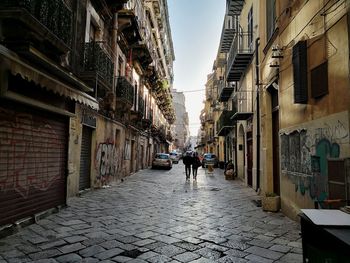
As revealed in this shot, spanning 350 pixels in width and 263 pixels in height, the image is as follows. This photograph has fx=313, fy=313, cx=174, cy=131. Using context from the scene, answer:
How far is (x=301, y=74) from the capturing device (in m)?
6.58

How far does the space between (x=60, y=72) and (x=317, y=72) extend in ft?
18.2

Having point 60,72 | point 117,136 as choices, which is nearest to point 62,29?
point 60,72

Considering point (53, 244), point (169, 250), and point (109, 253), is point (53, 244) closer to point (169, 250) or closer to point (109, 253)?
point (109, 253)

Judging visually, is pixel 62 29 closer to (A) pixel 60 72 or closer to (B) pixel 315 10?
(A) pixel 60 72

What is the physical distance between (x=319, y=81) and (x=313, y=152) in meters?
1.42

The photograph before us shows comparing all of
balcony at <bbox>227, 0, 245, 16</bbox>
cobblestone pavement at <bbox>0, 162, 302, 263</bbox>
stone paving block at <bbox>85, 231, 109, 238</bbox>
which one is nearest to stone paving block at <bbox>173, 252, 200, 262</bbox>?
cobblestone pavement at <bbox>0, 162, 302, 263</bbox>

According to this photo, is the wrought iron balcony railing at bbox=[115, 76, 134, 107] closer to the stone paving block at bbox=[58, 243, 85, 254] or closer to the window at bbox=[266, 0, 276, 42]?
the window at bbox=[266, 0, 276, 42]

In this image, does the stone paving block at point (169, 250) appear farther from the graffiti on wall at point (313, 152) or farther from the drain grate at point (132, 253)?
the graffiti on wall at point (313, 152)

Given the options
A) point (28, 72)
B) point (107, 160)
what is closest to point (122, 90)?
point (107, 160)

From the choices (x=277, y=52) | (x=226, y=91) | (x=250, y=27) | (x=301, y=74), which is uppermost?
(x=250, y=27)

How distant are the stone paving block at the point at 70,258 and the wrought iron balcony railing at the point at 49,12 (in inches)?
167

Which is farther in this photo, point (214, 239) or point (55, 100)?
point (55, 100)

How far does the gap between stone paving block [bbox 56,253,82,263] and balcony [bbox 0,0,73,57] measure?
4001 millimetres

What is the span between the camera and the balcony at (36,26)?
5.59 m
